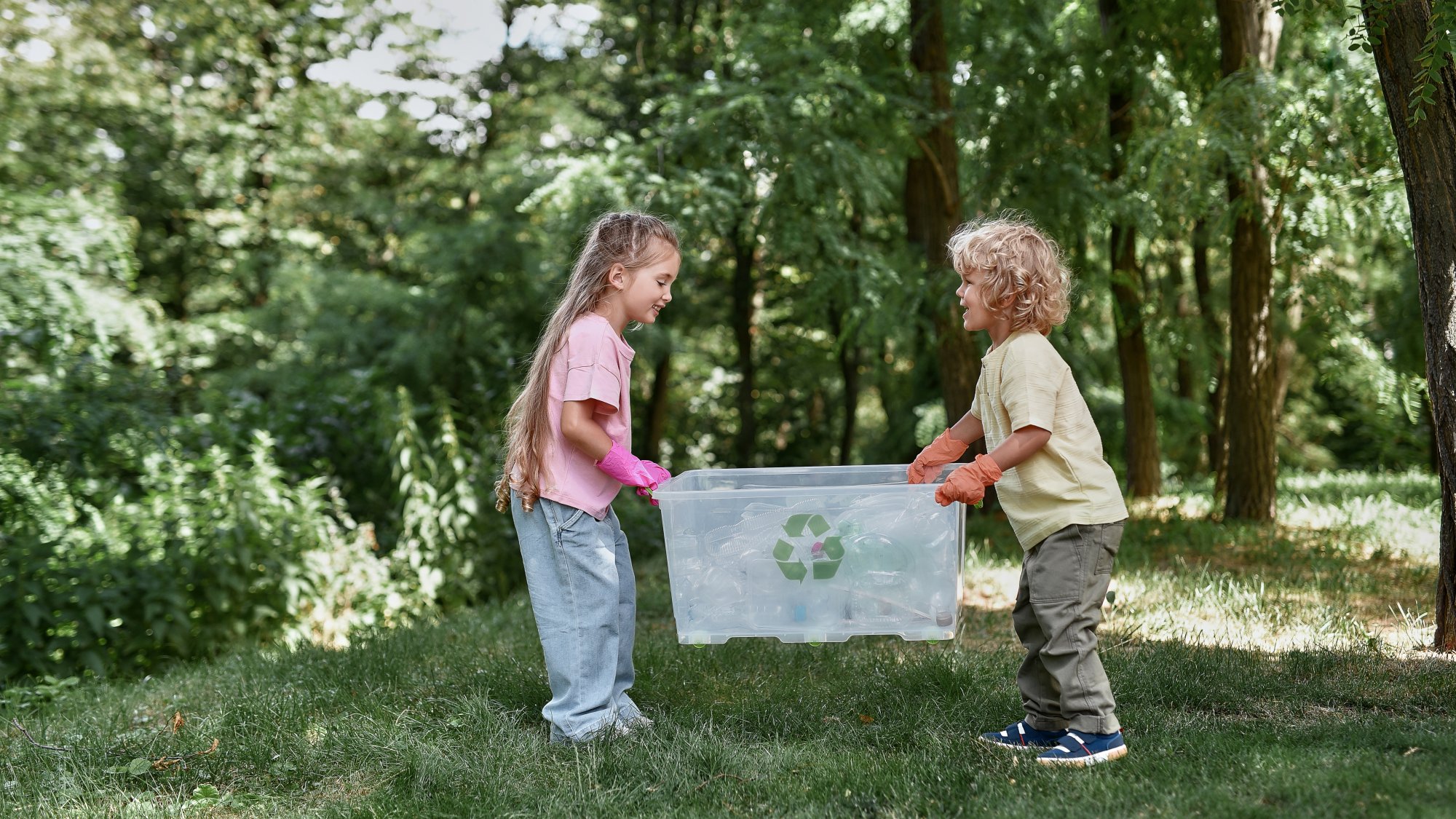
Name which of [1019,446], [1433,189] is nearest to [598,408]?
[1019,446]

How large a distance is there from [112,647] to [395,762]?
3.25 metres

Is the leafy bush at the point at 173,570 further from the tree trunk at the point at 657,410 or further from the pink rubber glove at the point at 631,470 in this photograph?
the tree trunk at the point at 657,410

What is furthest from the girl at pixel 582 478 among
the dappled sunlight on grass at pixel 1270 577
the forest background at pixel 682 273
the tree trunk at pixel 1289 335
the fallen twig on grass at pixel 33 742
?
the tree trunk at pixel 1289 335

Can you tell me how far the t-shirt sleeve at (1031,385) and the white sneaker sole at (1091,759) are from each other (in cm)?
93

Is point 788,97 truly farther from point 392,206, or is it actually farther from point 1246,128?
point 392,206

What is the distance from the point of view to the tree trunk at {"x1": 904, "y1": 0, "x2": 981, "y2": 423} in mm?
7273

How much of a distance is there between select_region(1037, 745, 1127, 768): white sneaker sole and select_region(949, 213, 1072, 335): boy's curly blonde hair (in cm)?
123

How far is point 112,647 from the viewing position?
555cm

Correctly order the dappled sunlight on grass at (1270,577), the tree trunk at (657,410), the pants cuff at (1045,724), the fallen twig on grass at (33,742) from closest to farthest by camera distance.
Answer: the pants cuff at (1045,724), the fallen twig on grass at (33,742), the dappled sunlight on grass at (1270,577), the tree trunk at (657,410)

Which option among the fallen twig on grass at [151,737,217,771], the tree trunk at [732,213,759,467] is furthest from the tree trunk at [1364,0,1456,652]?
the tree trunk at [732,213,759,467]

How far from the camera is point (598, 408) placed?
3281 mm

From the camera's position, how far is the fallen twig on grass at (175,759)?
10.9 ft

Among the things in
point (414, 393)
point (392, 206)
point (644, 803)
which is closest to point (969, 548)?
point (644, 803)

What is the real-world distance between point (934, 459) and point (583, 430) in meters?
1.11
